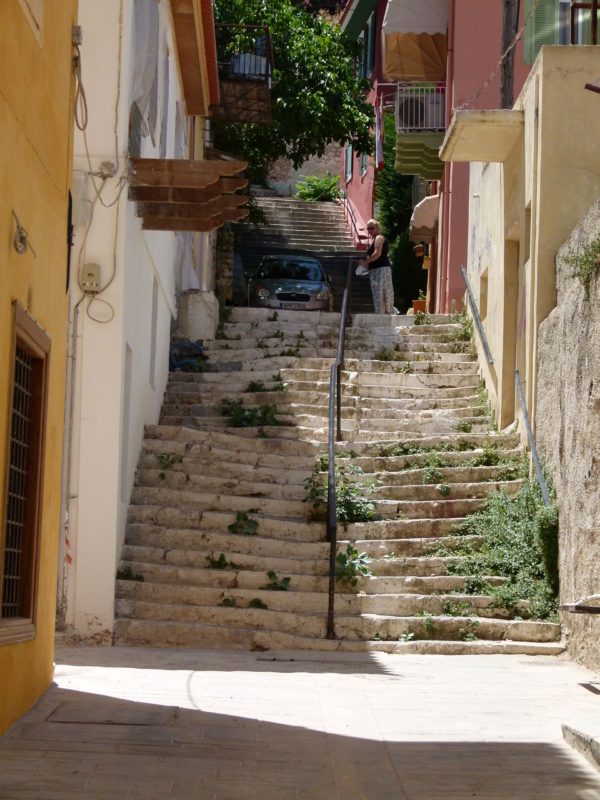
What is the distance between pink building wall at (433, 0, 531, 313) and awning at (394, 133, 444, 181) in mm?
812

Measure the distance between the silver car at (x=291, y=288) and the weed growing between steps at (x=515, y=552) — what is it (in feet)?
35.5

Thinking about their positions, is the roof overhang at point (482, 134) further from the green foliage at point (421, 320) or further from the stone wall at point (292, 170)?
the stone wall at point (292, 170)

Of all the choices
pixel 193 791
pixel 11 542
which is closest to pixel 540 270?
pixel 11 542

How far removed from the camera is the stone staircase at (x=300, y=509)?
12.0 metres

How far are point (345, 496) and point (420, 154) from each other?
Answer: 13477 mm

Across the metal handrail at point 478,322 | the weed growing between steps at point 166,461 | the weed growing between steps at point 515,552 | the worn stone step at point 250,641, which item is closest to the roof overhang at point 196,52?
the metal handrail at point 478,322

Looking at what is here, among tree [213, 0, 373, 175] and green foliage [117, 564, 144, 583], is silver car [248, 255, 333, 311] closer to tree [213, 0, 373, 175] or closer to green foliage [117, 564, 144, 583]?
tree [213, 0, 373, 175]

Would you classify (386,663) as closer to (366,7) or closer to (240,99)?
(240,99)

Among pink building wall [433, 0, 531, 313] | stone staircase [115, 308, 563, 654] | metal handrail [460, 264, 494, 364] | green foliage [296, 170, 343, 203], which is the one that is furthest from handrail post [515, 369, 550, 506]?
green foliage [296, 170, 343, 203]

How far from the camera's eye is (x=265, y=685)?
9469 millimetres

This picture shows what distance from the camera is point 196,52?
18.6 m

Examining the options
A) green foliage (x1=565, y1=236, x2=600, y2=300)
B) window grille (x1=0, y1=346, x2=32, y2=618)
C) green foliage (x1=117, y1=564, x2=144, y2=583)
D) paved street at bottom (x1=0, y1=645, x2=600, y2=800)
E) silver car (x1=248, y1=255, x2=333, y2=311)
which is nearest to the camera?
paved street at bottom (x1=0, y1=645, x2=600, y2=800)

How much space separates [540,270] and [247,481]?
3811 mm

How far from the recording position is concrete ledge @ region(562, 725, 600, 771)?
6.86m
